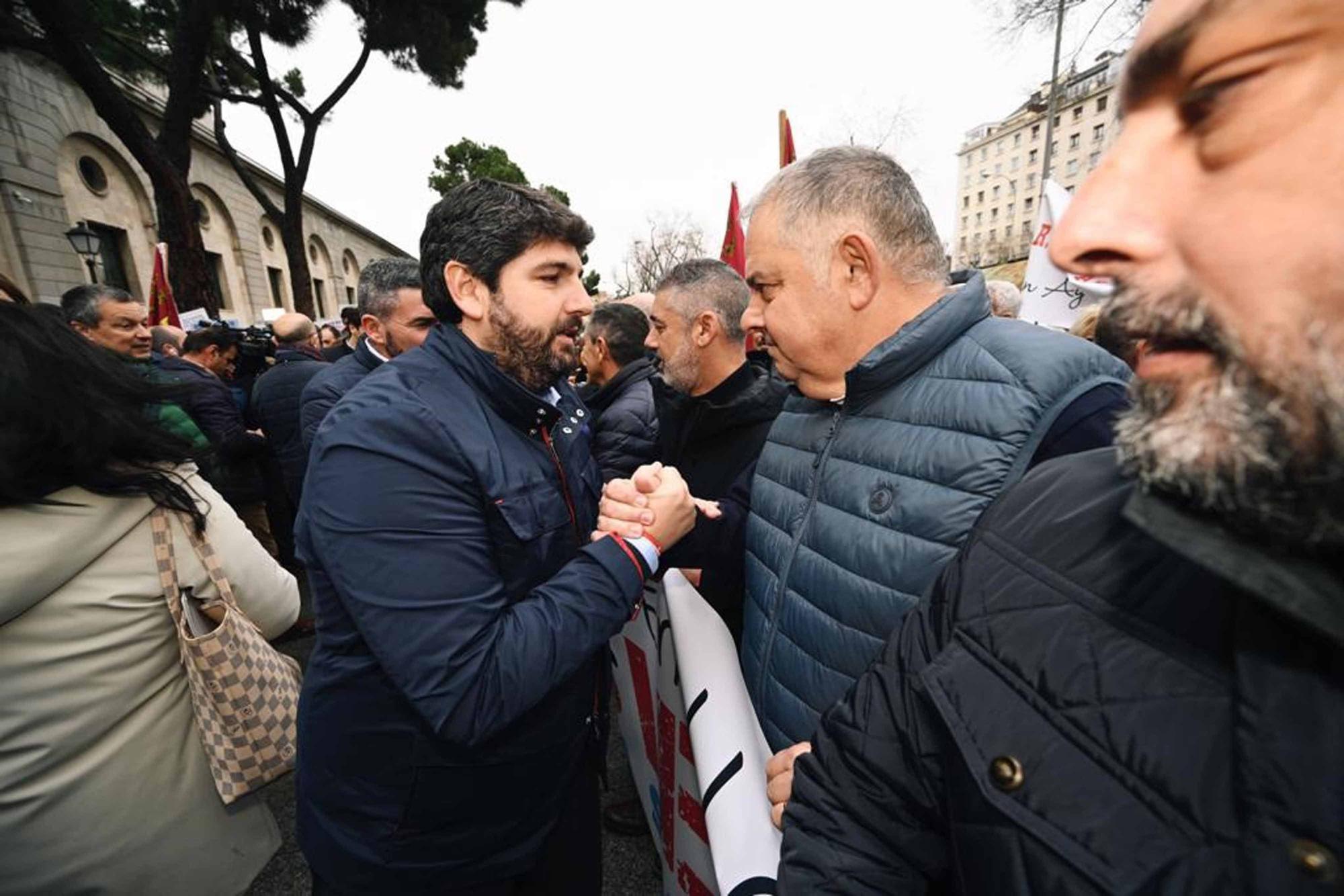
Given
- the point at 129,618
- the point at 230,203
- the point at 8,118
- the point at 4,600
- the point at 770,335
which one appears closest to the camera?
the point at 4,600

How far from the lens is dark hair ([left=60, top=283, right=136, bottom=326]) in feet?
14.2

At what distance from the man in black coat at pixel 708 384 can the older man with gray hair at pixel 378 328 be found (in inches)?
61.3

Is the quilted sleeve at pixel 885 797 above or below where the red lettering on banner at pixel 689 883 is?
above

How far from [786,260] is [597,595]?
953 mm

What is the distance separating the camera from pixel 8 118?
40.1 feet

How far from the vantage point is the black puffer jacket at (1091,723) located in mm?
539

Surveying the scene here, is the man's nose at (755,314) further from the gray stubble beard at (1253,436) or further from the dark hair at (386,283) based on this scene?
the dark hair at (386,283)

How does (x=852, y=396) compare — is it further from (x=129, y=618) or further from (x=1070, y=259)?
(x=129, y=618)

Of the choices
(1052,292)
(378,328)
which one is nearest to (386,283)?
(378,328)

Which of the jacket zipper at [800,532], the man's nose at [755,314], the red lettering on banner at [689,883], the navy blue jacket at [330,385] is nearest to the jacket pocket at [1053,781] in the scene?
the jacket zipper at [800,532]

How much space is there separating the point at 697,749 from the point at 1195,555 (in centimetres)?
124

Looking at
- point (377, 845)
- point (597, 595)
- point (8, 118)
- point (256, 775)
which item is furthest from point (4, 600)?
point (8, 118)

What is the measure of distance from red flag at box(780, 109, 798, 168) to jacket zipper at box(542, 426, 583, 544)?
4.31 meters

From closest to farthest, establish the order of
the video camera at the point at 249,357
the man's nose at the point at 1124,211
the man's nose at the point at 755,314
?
the man's nose at the point at 1124,211 → the man's nose at the point at 755,314 → the video camera at the point at 249,357
